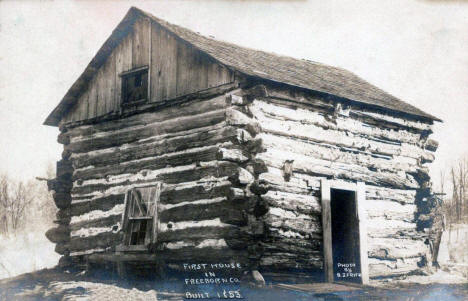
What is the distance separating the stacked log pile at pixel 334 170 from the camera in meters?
10.4

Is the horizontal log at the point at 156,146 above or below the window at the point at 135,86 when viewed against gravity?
below

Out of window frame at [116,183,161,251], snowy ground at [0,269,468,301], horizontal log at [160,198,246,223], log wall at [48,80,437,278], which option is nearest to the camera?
snowy ground at [0,269,468,301]

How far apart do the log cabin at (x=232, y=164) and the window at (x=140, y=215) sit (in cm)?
3

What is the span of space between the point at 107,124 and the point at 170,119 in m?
1.97

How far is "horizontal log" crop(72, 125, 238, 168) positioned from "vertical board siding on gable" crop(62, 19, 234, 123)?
0.87m

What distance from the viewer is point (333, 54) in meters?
13.2

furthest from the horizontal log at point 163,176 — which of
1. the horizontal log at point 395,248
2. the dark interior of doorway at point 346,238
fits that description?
the horizontal log at point 395,248

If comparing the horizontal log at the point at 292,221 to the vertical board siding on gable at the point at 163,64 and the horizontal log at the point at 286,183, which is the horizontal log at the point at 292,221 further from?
the vertical board siding on gable at the point at 163,64

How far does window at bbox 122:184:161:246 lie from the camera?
1118cm

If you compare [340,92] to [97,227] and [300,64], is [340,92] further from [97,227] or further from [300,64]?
[97,227]

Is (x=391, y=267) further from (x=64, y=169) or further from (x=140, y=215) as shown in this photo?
(x=64, y=169)

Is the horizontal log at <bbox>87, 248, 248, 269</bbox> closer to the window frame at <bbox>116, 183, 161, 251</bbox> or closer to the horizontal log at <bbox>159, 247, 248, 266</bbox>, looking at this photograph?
the horizontal log at <bbox>159, 247, 248, 266</bbox>

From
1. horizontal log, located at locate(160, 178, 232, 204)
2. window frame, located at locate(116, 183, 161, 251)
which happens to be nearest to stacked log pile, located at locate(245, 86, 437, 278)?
horizontal log, located at locate(160, 178, 232, 204)

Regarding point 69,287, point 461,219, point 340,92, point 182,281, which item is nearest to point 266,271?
point 182,281
